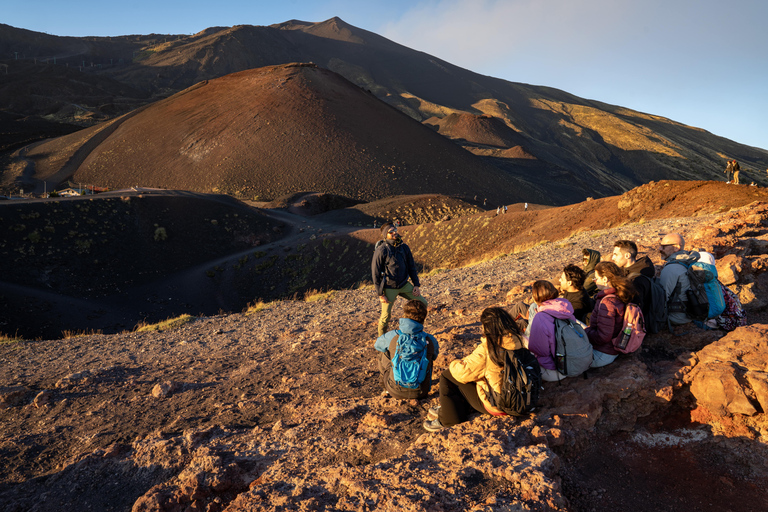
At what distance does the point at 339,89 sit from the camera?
183 feet

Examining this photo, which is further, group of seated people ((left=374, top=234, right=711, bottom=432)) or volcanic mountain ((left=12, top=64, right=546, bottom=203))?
volcanic mountain ((left=12, top=64, right=546, bottom=203))

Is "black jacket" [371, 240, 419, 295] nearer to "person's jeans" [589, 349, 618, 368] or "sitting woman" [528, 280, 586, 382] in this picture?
"sitting woman" [528, 280, 586, 382]

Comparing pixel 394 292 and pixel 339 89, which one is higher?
pixel 339 89

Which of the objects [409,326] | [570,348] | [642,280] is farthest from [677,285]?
[409,326]

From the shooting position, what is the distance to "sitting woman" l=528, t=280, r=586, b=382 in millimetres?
3662

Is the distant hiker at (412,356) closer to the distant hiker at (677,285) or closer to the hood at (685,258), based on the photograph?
the distant hiker at (677,285)

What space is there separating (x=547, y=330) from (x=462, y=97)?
122942 millimetres

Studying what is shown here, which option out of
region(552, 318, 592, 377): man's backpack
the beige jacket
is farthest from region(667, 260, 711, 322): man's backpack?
the beige jacket

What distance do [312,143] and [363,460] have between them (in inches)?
1750

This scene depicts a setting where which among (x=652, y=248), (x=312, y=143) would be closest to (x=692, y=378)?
(x=652, y=248)

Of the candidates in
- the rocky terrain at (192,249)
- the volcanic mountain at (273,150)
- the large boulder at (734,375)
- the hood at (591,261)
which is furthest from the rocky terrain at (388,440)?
the volcanic mountain at (273,150)

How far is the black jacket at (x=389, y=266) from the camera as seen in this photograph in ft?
18.7

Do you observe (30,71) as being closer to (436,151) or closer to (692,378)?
(436,151)

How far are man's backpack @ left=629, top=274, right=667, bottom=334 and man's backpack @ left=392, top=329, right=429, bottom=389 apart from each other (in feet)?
7.51
